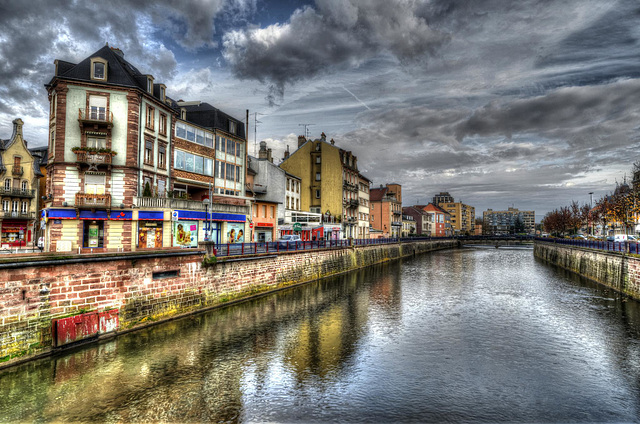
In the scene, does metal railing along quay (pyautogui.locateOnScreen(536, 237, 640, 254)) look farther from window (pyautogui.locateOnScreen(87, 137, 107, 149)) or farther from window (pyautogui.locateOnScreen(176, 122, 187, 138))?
window (pyautogui.locateOnScreen(87, 137, 107, 149))

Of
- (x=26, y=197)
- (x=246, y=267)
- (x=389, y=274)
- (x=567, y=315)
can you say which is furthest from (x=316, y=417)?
(x=26, y=197)

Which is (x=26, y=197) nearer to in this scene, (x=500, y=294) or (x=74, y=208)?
(x=74, y=208)

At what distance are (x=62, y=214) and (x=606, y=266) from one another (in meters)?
50.1

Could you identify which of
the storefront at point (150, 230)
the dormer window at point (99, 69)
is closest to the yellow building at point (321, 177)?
the storefront at point (150, 230)

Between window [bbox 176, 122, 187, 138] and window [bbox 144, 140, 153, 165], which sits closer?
window [bbox 144, 140, 153, 165]

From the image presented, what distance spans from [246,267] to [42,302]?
1467cm

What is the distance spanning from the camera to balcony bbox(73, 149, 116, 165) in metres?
30.0

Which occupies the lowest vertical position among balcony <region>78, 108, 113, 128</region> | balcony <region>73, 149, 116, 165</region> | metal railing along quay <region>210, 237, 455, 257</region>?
metal railing along quay <region>210, 237, 455, 257</region>

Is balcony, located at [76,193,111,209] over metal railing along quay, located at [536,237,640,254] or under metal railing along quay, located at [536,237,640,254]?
over

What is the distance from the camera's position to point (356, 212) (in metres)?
77.2

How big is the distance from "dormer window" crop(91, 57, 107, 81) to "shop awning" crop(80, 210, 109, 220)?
10.8m

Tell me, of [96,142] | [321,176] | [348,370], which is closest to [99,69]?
[96,142]

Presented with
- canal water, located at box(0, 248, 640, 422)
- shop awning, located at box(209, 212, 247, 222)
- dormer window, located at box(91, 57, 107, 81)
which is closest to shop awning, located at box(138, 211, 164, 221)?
shop awning, located at box(209, 212, 247, 222)

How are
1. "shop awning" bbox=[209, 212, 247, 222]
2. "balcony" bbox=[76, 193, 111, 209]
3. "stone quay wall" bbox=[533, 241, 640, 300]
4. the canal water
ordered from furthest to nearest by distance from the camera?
"shop awning" bbox=[209, 212, 247, 222], "stone quay wall" bbox=[533, 241, 640, 300], "balcony" bbox=[76, 193, 111, 209], the canal water
